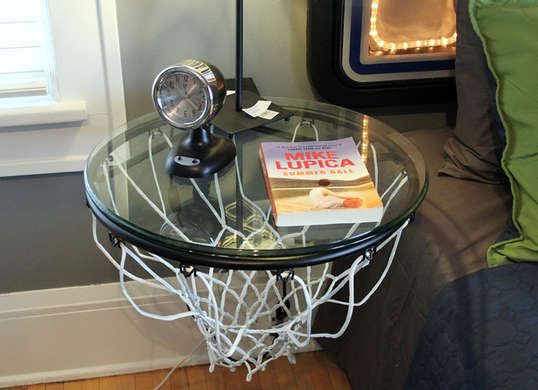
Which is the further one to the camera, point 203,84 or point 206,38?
point 206,38

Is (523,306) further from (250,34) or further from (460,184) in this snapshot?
(250,34)

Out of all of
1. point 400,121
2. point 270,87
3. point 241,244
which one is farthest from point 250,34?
point 241,244

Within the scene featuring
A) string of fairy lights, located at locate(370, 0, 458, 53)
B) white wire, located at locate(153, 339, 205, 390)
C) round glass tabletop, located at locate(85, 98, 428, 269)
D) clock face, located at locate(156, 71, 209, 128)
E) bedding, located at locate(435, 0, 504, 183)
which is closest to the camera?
round glass tabletop, located at locate(85, 98, 428, 269)

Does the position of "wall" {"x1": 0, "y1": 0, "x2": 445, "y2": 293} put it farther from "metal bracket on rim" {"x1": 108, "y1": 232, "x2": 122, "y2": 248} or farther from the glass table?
"metal bracket on rim" {"x1": 108, "y1": 232, "x2": 122, "y2": 248}

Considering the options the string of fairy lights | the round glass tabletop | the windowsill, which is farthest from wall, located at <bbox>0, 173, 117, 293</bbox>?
the string of fairy lights

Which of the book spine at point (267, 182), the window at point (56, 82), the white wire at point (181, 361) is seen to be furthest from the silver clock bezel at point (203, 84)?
the white wire at point (181, 361)

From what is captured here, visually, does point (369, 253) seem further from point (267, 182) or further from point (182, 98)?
point (182, 98)

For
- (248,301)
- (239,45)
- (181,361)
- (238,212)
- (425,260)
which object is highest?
(239,45)

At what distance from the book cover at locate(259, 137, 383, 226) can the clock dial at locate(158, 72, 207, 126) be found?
0.45ft

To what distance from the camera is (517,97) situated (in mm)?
985

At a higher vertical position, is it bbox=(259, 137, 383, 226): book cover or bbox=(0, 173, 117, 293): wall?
bbox=(259, 137, 383, 226): book cover

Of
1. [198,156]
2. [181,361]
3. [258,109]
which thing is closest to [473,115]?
[258,109]

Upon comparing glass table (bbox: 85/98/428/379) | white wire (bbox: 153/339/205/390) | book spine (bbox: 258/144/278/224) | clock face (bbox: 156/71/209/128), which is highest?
clock face (bbox: 156/71/209/128)

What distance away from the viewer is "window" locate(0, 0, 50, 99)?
3.71 ft
